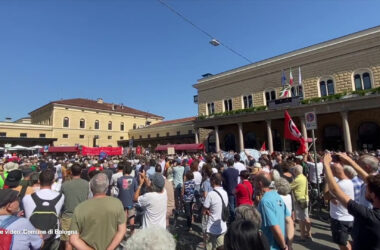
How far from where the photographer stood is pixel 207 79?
33781 millimetres

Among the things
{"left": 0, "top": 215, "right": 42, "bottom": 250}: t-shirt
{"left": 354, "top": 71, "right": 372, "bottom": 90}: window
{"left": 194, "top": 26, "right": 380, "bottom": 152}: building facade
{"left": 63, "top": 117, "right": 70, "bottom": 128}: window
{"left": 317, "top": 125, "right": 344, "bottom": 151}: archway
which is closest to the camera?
{"left": 0, "top": 215, "right": 42, "bottom": 250}: t-shirt

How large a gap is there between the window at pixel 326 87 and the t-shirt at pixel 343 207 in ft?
71.5

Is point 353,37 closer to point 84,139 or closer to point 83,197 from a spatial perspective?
point 83,197

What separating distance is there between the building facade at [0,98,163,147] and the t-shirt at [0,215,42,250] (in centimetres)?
4690

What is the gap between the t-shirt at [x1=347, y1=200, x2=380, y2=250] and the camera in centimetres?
219

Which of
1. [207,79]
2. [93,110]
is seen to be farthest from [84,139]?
[207,79]

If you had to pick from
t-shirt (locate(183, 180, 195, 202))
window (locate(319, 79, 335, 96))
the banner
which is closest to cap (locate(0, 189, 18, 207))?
t-shirt (locate(183, 180, 195, 202))

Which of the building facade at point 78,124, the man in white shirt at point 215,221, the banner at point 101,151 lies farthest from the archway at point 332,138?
the building facade at point 78,124

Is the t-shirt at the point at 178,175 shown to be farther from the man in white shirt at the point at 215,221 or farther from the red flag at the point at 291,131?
the red flag at the point at 291,131

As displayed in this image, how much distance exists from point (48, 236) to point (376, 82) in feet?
83.2

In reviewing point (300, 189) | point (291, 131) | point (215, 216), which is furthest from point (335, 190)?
point (291, 131)

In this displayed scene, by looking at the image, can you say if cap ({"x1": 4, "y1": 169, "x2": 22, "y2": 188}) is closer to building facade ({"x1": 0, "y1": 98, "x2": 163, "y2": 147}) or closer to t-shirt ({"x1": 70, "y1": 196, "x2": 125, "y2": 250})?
t-shirt ({"x1": 70, "y1": 196, "x2": 125, "y2": 250})

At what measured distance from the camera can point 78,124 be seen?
159 feet

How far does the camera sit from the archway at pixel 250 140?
2954cm
